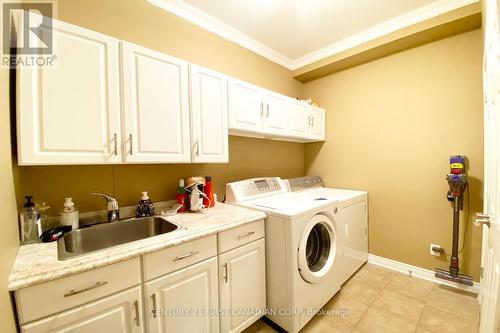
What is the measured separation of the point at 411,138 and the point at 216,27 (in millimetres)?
2370

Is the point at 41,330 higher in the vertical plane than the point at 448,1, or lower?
lower

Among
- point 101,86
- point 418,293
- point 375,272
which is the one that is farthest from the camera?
point 375,272

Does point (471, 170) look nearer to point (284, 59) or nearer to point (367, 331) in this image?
point (367, 331)

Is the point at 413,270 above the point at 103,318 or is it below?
below

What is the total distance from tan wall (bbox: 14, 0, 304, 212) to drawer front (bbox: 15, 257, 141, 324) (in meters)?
0.65

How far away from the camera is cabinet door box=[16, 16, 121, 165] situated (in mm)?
A: 961

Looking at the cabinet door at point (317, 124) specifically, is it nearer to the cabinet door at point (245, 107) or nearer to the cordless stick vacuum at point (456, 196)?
the cabinet door at point (245, 107)

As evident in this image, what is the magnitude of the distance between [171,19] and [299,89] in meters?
1.96

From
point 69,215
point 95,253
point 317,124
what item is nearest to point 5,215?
point 95,253

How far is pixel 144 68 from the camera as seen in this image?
4.24 feet

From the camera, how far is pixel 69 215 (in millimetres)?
1216

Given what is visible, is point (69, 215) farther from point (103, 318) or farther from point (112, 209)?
point (103, 318)

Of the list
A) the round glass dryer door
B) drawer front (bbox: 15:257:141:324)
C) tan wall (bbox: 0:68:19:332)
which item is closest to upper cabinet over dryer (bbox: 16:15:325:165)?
tan wall (bbox: 0:68:19:332)

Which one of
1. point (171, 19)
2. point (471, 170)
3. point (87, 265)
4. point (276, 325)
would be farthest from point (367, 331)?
point (171, 19)
